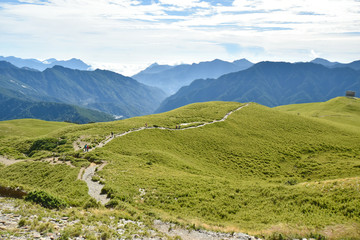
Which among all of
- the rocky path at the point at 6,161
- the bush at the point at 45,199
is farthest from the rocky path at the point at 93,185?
the rocky path at the point at 6,161

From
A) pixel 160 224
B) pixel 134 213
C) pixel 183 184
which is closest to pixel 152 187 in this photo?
pixel 183 184

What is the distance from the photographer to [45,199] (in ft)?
69.5

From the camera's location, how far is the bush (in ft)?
68.4

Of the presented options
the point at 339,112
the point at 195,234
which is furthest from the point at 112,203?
the point at 339,112

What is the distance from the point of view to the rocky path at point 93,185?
26328mm

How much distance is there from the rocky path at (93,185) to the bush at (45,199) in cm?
461

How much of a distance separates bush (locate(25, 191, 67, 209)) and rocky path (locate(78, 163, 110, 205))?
461 cm

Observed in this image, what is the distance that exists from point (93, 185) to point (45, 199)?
931cm

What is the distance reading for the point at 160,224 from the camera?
20484 millimetres

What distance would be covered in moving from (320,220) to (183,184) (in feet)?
55.4

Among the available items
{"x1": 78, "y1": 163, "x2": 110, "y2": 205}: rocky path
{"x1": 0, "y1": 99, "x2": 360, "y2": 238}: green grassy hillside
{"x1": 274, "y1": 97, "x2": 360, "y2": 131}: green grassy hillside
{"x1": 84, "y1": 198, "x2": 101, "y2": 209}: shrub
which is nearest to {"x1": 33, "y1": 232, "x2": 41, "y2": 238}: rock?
{"x1": 84, "y1": 198, "x2": 101, "y2": 209}: shrub

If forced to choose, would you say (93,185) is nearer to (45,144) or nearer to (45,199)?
(45,199)

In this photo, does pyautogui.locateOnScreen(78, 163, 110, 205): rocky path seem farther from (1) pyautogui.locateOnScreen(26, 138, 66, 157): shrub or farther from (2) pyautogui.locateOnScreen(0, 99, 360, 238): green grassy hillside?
(1) pyautogui.locateOnScreen(26, 138, 66, 157): shrub

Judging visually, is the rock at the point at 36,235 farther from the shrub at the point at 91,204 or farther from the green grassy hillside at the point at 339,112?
the green grassy hillside at the point at 339,112
